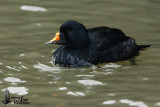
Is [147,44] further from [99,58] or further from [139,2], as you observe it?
[139,2]

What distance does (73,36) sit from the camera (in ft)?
30.3

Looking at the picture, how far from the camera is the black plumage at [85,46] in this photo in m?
9.09

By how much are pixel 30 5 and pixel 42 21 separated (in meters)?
1.08

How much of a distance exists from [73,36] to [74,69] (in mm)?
Result: 663

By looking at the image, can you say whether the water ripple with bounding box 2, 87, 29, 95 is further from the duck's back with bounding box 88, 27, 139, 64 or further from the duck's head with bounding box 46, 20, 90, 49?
the duck's back with bounding box 88, 27, 139, 64

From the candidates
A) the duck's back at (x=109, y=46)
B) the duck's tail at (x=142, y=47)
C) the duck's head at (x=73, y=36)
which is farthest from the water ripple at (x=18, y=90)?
the duck's tail at (x=142, y=47)

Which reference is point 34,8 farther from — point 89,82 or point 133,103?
point 133,103

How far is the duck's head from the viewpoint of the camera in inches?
360

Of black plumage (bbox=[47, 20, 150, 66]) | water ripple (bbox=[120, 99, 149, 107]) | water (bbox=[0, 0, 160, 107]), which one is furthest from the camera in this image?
black plumage (bbox=[47, 20, 150, 66])

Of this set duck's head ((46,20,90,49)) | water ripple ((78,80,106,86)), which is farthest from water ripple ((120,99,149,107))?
duck's head ((46,20,90,49))

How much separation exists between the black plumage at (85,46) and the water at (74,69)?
0.57ft

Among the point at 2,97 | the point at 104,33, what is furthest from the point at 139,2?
the point at 2,97

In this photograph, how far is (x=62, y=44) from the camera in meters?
9.24

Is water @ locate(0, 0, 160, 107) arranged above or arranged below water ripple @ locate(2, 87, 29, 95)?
above
